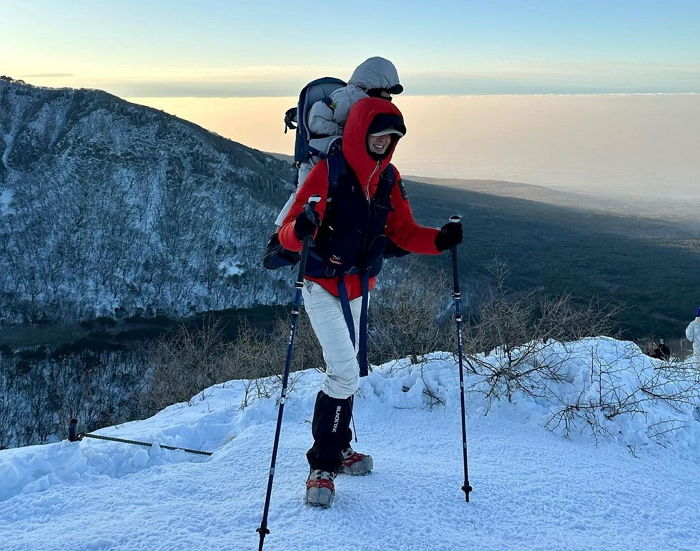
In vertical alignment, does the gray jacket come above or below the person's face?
above

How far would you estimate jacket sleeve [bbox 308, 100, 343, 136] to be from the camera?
170 inches

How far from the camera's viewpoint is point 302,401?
6746 mm

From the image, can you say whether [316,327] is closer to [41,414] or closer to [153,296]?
[41,414]

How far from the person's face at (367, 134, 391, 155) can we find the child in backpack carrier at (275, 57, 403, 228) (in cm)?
33

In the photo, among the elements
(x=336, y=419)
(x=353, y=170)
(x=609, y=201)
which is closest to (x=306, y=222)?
(x=353, y=170)

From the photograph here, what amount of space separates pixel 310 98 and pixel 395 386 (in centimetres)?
385

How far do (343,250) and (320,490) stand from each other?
174 cm

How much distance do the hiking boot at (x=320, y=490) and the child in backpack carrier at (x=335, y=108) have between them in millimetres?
1908

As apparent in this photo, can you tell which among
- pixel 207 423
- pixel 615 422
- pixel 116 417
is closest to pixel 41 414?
pixel 116 417

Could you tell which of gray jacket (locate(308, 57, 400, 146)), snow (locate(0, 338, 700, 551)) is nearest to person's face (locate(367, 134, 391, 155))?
A: gray jacket (locate(308, 57, 400, 146))

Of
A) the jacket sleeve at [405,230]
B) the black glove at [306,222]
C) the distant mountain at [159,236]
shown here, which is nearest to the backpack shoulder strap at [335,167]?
the black glove at [306,222]

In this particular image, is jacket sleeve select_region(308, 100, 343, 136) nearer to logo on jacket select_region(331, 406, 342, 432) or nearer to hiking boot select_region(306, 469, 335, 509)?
logo on jacket select_region(331, 406, 342, 432)

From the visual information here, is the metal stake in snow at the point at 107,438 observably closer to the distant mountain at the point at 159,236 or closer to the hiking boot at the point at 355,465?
the hiking boot at the point at 355,465

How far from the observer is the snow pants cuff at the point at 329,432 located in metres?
4.24
